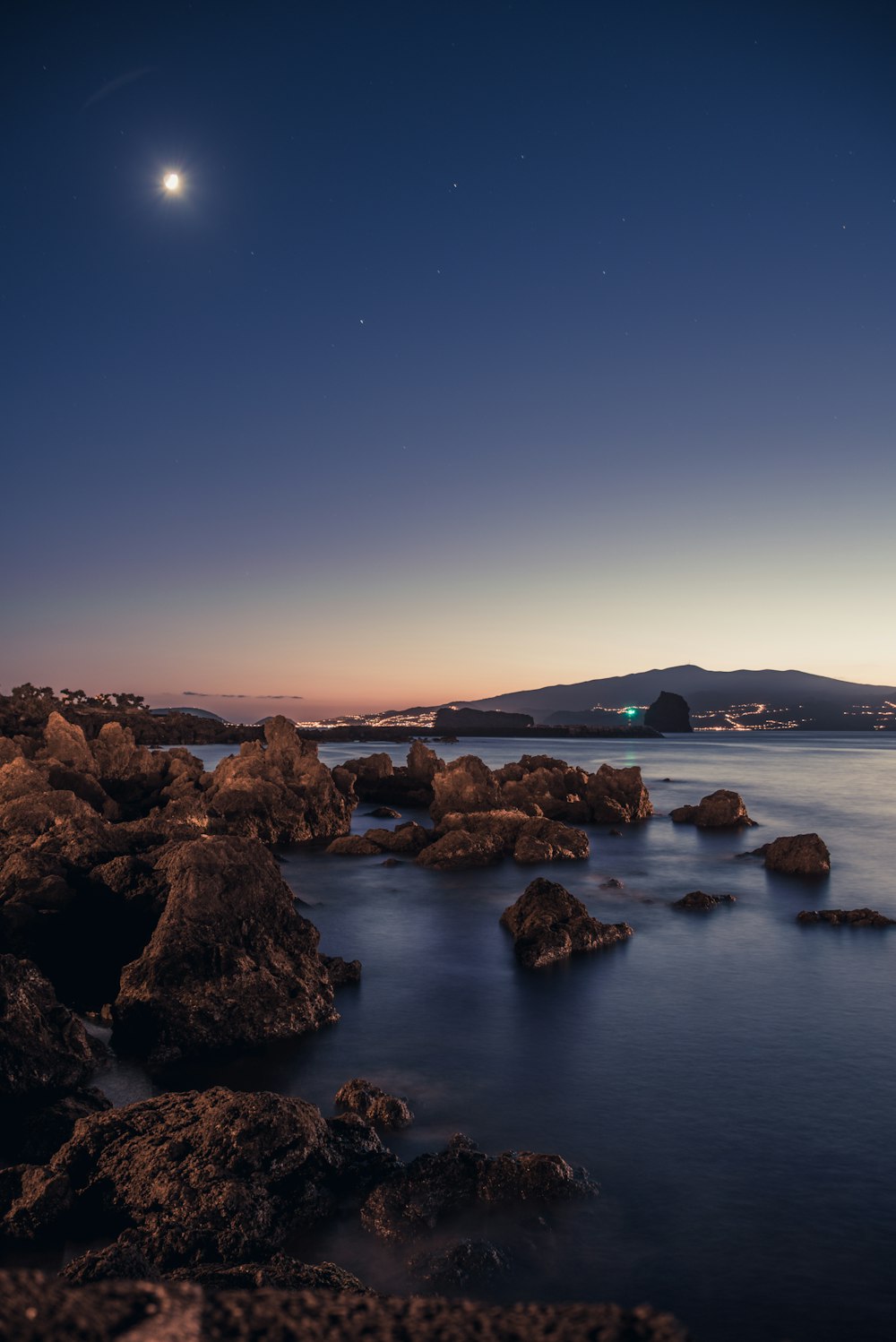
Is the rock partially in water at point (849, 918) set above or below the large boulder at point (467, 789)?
below

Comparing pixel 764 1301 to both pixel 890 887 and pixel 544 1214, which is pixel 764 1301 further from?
pixel 890 887

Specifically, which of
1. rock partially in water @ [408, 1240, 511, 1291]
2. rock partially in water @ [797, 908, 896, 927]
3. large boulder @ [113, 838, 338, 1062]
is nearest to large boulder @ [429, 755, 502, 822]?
rock partially in water @ [797, 908, 896, 927]

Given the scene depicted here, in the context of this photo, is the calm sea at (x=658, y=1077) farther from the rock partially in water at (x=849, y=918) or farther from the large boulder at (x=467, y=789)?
the large boulder at (x=467, y=789)

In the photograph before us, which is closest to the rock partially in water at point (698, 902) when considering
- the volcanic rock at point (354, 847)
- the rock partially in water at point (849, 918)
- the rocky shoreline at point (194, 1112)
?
the rocky shoreline at point (194, 1112)

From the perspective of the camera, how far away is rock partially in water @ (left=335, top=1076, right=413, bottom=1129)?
8953 mm

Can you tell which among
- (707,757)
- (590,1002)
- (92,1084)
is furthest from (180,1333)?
(707,757)

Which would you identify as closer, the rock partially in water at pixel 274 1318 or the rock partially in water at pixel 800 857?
the rock partially in water at pixel 274 1318

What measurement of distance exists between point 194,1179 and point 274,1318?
19.3 ft

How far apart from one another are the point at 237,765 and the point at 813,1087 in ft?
73.7

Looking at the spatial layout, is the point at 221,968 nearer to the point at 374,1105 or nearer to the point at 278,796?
the point at 374,1105

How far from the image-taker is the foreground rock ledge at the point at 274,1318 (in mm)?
1392

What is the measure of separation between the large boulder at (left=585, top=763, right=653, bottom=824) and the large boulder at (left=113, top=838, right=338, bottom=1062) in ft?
76.1

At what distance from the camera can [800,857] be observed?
24.2 m

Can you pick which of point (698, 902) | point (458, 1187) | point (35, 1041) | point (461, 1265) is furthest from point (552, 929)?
point (461, 1265)
